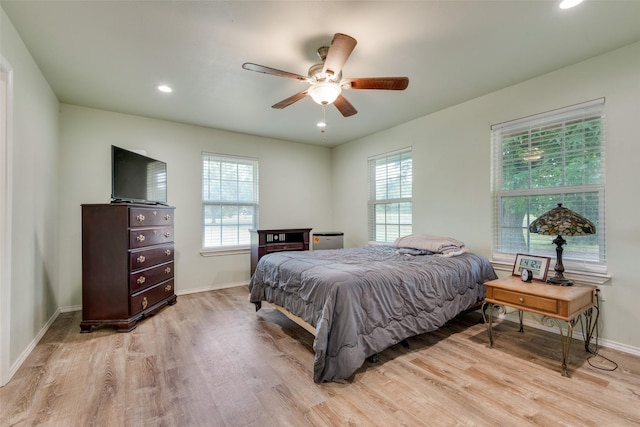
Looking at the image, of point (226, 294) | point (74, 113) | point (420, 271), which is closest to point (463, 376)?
point (420, 271)

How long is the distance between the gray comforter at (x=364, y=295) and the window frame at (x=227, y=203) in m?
1.68

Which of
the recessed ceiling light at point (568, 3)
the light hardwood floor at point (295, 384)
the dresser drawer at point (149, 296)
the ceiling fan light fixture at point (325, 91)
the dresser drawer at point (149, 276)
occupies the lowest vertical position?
the light hardwood floor at point (295, 384)

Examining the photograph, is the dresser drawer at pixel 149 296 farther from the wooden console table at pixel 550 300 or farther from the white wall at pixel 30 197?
the wooden console table at pixel 550 300

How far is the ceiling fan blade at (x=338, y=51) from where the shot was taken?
1.86 metres

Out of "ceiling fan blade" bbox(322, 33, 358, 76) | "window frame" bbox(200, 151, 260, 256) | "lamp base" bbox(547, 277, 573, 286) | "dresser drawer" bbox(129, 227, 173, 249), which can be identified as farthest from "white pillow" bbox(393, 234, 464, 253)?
"dresser drawer" bbox(129, 227, 173, 249)

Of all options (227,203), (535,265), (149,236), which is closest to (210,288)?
(227,203)

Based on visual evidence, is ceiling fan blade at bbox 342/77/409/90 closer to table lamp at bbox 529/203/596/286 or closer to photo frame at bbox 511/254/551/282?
table lamp at bbox 529/203/596/286

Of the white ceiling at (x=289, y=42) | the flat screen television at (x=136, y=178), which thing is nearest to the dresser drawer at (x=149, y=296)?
the flat screen television at (x=136, y=178)

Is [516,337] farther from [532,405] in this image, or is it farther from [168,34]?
[168,34]

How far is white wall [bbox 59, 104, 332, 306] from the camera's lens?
365 centimetres

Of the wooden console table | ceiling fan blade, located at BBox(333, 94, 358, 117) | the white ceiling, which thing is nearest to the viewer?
the white ceiling

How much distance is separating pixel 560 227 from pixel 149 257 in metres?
4.10

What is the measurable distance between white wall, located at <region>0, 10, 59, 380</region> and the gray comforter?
196 cm

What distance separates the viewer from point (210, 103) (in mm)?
3584
